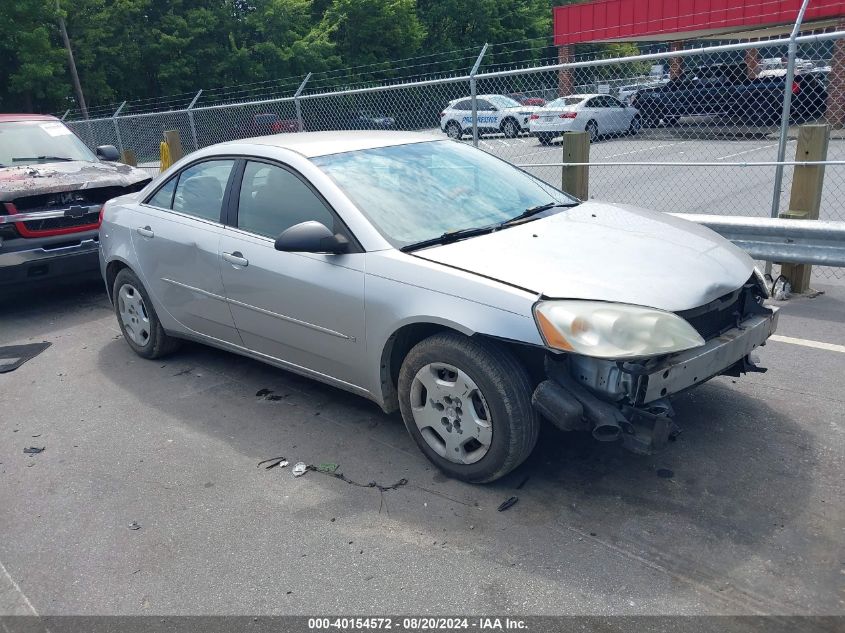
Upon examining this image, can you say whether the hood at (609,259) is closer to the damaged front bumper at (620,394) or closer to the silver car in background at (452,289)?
the silver car in background at (452,289)

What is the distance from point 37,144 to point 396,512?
6.67 metres

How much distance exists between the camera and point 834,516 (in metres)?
3.12

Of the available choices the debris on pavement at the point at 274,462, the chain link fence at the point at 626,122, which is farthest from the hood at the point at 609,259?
the chain link fence at the point at 626,122

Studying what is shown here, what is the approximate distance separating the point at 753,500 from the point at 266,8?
36.0m

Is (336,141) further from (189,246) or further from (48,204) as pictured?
(48,204)

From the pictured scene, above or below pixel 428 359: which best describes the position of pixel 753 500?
below

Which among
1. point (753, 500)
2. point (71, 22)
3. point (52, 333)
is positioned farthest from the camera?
point (71, 22)

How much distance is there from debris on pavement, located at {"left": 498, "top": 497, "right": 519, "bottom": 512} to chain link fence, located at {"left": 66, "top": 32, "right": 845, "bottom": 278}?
15.1 feet

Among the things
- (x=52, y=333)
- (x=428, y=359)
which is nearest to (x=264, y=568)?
(x=428, y=359)

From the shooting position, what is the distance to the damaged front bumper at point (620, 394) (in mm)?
A: 3096

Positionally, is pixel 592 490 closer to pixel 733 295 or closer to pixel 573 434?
pixel 573 434

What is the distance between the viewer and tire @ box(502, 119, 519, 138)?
10.2 m

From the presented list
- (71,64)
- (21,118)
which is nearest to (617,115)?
(21,118)

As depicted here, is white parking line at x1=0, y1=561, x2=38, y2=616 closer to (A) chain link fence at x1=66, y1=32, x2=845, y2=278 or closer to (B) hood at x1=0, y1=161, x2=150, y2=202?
(B) hood at x1=0, y1=161, x2=150, y2=202
